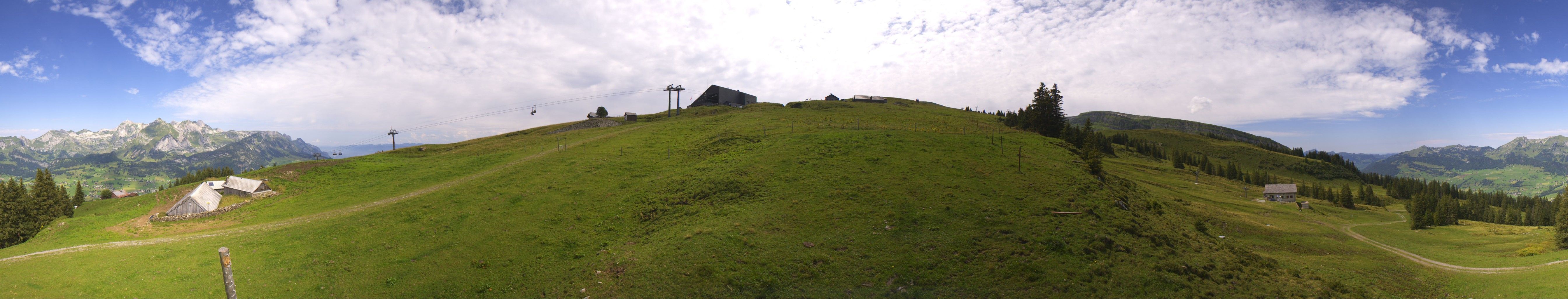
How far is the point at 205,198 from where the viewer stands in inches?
1453

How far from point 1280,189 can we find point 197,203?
144 meters

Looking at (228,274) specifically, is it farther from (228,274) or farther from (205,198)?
(205,198)

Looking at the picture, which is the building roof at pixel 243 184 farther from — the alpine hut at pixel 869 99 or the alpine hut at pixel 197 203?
the alpine hut at pixel 869 99

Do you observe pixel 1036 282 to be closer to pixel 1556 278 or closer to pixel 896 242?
pixel 896 242

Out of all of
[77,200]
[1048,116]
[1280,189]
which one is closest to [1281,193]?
[1280,189]

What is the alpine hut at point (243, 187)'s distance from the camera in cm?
4012

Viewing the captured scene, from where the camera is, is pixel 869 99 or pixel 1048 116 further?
pixel 869 99

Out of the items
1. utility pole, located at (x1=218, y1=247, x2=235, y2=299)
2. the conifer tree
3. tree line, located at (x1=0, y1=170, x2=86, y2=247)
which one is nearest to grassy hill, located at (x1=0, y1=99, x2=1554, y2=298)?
the conifer tree

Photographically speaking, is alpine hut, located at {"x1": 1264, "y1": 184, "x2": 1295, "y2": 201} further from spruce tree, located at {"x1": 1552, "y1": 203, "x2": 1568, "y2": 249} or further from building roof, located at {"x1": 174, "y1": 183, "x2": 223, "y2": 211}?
building roof, located at {"x1": 174, "y1": 183, "x2": 223, "y2": 211}

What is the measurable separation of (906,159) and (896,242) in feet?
43.3

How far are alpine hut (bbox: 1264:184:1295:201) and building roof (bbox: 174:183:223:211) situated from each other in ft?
453

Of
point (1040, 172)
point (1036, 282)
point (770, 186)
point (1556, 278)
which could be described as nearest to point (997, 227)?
point (1036, 282)


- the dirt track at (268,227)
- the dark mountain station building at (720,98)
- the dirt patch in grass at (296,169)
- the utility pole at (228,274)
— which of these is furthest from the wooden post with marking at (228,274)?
the dark mountain station building at (720,98)

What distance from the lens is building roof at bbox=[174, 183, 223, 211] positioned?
35.8 m
